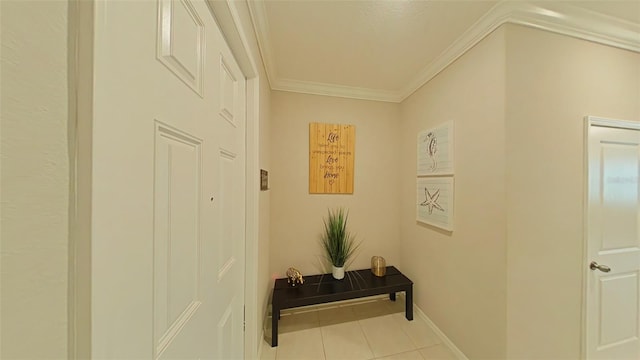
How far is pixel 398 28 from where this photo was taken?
1.41 meters

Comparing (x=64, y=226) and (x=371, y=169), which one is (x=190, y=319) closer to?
(x=64, y=226)

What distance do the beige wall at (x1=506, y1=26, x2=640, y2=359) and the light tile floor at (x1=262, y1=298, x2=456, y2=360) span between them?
2.16 feet

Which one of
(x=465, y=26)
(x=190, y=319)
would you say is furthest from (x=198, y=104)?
(x=465, y=26)

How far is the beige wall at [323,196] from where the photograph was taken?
2.09m

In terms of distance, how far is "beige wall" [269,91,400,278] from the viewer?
2088 millimetres

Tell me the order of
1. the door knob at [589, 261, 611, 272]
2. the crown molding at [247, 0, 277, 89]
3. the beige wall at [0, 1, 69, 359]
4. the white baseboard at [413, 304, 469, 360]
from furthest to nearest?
1. the white baseboard at [413, 304, 469, 360]
2. the door knob at [589, 261, 611, 272]
3. the crown molding at [247, 0, 277, 89]
4. the beige wall at [0, 1, 69, 359]

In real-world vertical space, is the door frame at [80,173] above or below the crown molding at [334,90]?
below

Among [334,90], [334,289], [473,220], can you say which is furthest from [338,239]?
[334,90]

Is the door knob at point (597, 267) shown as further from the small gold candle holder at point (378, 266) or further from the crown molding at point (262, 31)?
the crown molding at point (262, 31)

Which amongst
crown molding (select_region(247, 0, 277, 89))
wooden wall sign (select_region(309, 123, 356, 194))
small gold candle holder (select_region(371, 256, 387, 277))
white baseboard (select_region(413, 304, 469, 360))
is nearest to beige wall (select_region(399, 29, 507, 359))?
white baseboard (select_region(413, 304, 469, 360))

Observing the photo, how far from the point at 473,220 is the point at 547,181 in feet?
1.55

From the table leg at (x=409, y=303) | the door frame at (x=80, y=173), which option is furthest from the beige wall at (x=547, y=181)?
the door frame at (x=80, y=173)

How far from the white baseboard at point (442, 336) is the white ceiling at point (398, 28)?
2.22 m

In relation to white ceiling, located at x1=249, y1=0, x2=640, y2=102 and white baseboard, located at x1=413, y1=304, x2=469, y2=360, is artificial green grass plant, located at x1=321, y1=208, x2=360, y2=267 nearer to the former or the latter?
white baseboard, located at x1=413, y1=304, x2=469, y2=360
